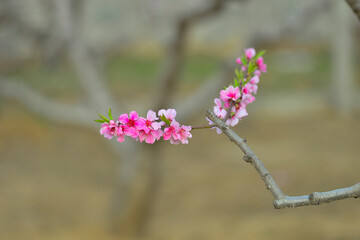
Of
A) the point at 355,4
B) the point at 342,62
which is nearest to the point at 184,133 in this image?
the point at 355,4

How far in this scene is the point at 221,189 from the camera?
692cm

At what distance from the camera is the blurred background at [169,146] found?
489cm

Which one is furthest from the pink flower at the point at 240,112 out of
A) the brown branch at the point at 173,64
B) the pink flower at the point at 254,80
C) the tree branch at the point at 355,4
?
the brown branch at the point at 173,64

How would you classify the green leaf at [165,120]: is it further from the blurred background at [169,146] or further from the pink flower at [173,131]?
the blurred background at [169,146]

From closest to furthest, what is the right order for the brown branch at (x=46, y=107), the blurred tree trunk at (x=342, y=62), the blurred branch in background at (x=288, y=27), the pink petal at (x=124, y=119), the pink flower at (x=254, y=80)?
the pink petal at (x=124, y=119)
the pink flower at (x=254, y=80)
the blurred branch in background at (x=288, y=27)
the brown branch at (x=46, y=107)
the blurred tree trunk at (x=342, y=62)

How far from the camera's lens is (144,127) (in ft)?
4.21

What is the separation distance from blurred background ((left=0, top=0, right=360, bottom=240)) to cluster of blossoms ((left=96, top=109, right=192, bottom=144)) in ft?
8.40

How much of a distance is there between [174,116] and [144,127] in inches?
3.2

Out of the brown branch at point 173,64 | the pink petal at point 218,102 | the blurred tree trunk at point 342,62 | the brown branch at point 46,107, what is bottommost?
the pink petal at point 218,102

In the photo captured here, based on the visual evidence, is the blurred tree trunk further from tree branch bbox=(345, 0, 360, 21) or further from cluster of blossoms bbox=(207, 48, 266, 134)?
cluster of blossoms bbox=(207, 48, 266, 134)

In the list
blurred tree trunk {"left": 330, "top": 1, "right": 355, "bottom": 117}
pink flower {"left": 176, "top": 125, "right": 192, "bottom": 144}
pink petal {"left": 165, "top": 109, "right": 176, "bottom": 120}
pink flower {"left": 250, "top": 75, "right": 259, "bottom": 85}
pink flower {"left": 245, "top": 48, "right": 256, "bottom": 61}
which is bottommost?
pink flower {"left": 176, "top": 125, "right": 192, "bottom": 144}

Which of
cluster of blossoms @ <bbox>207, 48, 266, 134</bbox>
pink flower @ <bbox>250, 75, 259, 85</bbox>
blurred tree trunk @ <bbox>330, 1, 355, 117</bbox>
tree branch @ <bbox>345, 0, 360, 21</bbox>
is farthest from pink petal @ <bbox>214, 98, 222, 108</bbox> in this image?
blurred tree trunk @ <bbox>330, 1, 355, 117</bbox>

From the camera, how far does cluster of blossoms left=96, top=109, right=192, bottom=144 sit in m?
1.28

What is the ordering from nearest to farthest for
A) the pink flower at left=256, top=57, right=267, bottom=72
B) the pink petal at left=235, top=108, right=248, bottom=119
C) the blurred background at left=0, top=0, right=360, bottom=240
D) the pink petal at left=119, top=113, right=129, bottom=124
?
the pink petal at left=119, top=113, right=129, bottom=124 < the pink petal at left=235, top=108, right=248, bottom=119 < the pink flower at left=256, top=57, right=267, bottom=72 < the blurred background at left=0, top=0, right=360, bottom=240
